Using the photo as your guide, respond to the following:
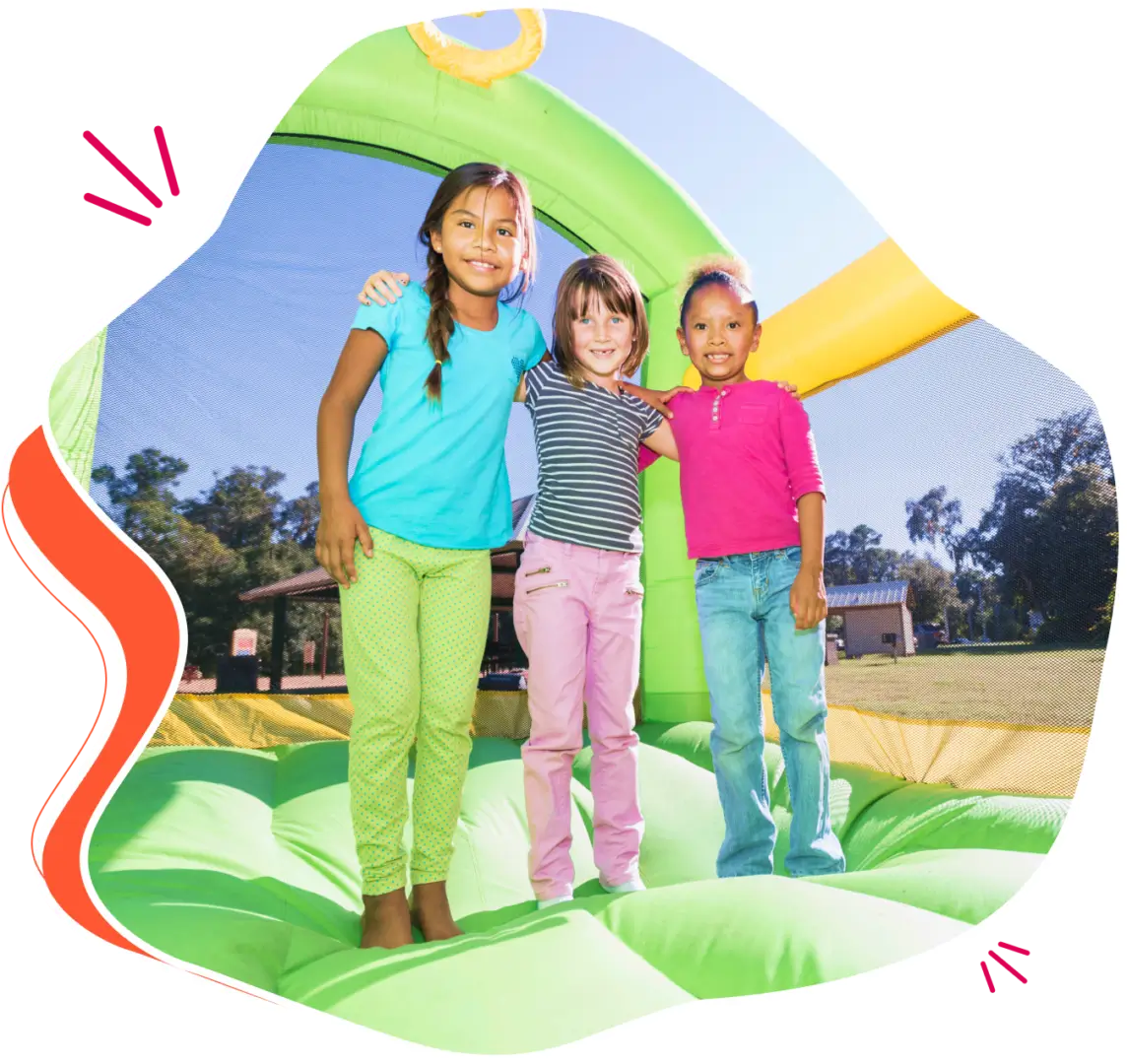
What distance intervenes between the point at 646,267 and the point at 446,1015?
1.19 meters

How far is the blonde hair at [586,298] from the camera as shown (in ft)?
4.70

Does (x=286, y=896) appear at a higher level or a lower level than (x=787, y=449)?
lower

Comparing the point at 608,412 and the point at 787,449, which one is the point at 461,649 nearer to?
the point at 608,412

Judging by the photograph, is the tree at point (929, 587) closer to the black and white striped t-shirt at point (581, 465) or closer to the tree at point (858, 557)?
the tree at point (858, 557)

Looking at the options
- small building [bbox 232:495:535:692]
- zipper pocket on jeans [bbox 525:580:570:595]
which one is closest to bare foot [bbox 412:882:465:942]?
zipper pocket on jeans [bbox 525:580:570:595]

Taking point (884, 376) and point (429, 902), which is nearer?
point (429, 902)

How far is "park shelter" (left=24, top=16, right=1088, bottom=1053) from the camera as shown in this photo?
1.02 m

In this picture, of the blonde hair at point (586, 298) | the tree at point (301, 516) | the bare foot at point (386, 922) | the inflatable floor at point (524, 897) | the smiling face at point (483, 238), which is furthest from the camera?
the tree at point (301, 516)

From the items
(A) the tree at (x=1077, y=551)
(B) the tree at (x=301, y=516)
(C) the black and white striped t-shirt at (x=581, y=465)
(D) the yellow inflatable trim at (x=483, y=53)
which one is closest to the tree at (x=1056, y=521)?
(A) the tree at (x=1077, y=551)

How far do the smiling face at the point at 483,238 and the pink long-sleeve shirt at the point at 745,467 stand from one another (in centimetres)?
36

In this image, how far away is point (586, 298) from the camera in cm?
144

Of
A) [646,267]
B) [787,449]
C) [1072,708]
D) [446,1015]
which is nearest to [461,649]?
[446,1015]

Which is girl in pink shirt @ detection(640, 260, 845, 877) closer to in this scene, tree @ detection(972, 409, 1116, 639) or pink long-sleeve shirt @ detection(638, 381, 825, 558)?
pink long-sleeve shirt @ detection(638, 381, 825, 558)

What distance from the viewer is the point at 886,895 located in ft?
3.78
